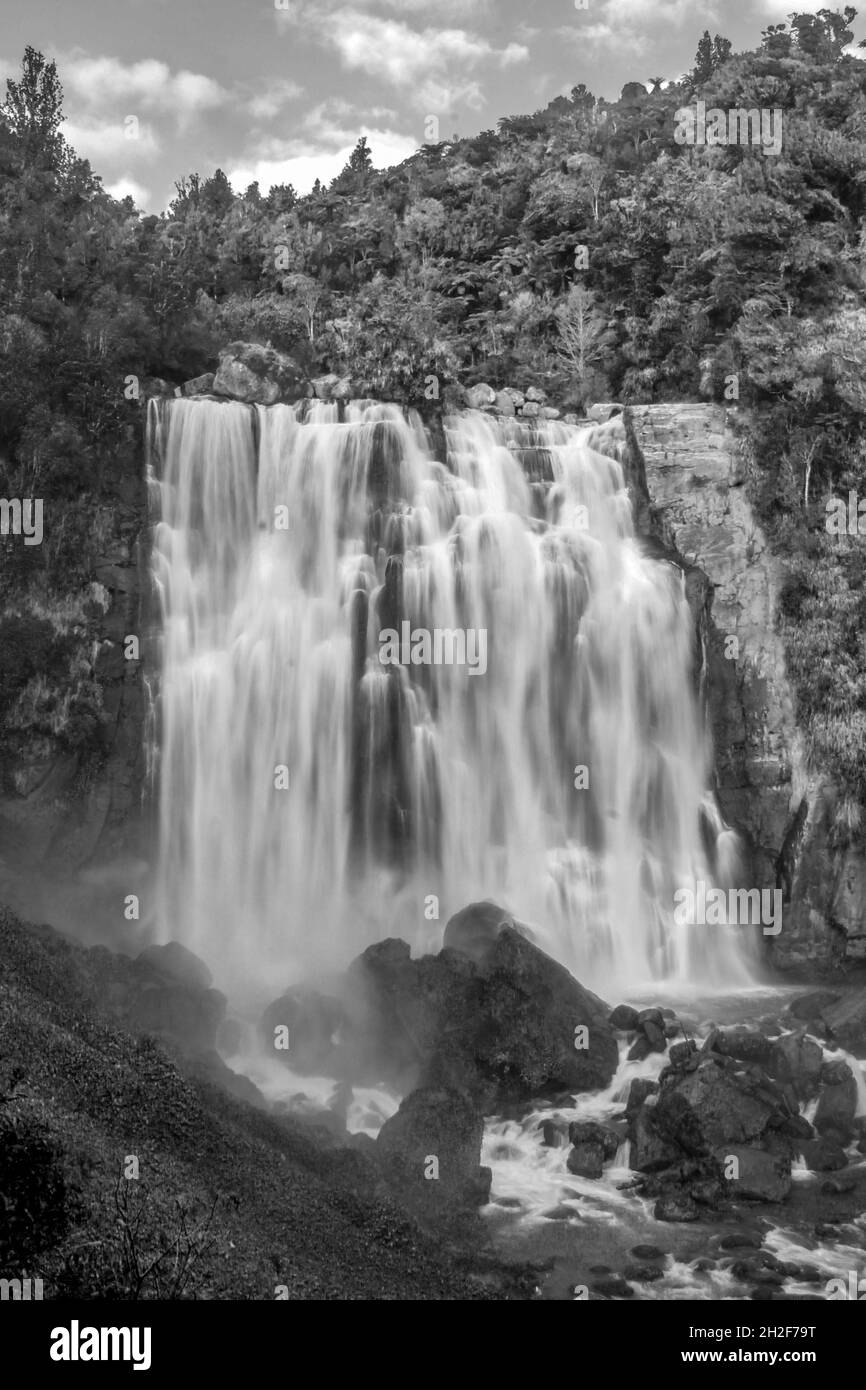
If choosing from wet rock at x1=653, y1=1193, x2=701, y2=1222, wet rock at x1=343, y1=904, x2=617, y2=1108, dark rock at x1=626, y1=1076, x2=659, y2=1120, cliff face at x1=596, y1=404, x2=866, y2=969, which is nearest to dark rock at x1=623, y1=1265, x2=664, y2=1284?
wet rock at x1=653, y1=1193, x2=701, y2=1222

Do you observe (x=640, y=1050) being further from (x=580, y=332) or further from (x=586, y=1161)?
(x=580, y=332)

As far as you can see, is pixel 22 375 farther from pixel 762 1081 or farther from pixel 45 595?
pixel 762 1081

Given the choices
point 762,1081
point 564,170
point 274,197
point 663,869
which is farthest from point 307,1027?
point 274,197

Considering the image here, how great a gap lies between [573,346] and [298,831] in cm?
2610

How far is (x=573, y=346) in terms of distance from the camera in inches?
1768

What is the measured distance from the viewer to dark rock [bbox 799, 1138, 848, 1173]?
1884cm

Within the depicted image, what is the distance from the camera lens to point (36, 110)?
4734 centimetres

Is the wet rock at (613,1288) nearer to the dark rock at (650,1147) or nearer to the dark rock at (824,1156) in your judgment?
the dark rock at (650,1147)

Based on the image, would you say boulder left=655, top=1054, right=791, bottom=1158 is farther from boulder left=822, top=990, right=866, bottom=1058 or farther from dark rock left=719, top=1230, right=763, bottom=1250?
boulder left=822, top=990, right=866, bottom=1058

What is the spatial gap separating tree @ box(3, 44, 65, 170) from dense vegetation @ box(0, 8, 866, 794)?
108mm

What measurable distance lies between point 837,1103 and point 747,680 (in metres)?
13.7

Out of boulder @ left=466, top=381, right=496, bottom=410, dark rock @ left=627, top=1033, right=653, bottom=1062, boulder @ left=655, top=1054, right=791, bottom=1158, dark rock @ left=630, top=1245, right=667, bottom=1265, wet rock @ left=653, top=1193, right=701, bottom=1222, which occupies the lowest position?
dark rock @ left=630, top=1245, right=667, bottom=1265

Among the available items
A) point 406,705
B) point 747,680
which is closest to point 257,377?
point 406,705
